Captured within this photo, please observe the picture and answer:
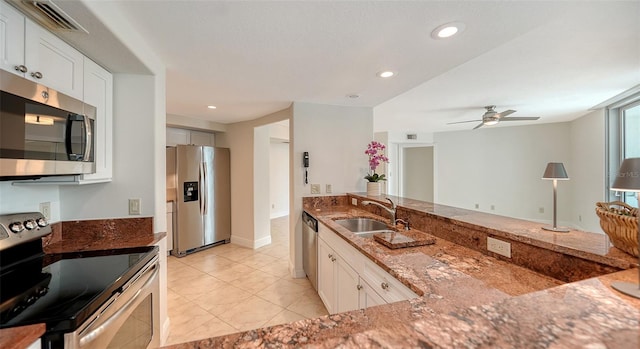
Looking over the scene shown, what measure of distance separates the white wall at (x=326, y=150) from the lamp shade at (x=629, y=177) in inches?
97.9

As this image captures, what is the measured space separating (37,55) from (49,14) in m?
0.22

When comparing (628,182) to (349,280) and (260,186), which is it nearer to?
(349,280)

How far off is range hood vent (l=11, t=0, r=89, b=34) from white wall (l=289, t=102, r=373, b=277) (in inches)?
79.5

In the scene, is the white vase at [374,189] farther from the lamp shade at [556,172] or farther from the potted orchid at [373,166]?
the lamp shade at [556,172]

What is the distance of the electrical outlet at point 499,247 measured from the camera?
4.15ft

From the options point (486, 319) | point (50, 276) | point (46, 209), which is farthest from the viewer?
point (46, 209)

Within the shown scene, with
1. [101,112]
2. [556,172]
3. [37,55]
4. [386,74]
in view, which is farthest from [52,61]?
[556,172]

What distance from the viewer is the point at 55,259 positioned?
1384mm

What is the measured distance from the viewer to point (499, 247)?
131cm

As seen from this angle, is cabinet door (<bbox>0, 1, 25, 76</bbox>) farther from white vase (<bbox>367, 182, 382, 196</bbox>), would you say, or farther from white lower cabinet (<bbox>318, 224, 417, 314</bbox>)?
white vase (<bbox>367, 182, 382, 196</bbox>)

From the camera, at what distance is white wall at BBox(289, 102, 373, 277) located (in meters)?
3.06

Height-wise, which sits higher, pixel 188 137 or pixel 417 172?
pixel 188 137

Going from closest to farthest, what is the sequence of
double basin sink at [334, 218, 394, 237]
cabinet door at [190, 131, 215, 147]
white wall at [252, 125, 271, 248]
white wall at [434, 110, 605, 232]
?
double basin sink at [334, 218, 394, 237] < white wall at [252, 125, 271, 248] < cabinet door at [190, 131, 215, 147] < white wall at [434, 110, 605, 232]

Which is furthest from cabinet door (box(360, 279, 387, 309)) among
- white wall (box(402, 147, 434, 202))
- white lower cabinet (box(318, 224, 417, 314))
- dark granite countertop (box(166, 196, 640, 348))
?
white wall (box(402, 147, 434, 202))
